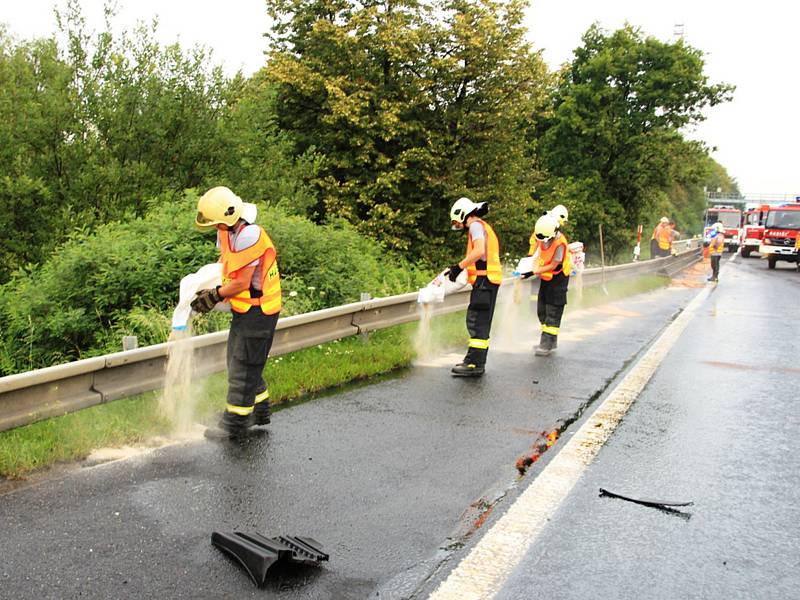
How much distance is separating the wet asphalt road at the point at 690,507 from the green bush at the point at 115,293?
457cm

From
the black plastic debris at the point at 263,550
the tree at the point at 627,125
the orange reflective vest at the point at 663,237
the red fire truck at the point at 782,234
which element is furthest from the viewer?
the tree at the point at 627,125

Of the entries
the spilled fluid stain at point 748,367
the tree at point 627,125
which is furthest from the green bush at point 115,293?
the tree at point 627,125

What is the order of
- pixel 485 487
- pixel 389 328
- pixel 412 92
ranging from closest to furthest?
pixel 485 487
pixel 389 328
pixel 412 92

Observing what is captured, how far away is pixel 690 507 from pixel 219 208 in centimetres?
337

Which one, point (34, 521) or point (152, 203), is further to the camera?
point (152, 203)

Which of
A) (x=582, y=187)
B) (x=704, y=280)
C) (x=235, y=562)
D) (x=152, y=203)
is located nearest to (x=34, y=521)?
(x=235, y=562)

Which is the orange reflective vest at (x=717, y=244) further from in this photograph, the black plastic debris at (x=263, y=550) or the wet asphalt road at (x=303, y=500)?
the black plastic debris at (x=263, y=550)

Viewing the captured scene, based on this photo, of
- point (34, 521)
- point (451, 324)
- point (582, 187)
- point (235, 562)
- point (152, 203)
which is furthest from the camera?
point (582, 187)

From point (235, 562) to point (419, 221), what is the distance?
71.6 ft

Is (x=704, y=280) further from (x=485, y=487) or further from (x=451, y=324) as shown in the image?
(x=485, y=487)

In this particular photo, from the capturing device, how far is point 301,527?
3.78 m

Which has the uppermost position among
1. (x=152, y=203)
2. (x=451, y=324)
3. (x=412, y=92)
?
(x=412, y=92)

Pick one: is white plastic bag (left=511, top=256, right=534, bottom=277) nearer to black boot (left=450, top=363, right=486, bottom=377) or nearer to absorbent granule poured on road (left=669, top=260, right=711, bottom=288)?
black boot (left=450, top=363, right=486, bottom=377)

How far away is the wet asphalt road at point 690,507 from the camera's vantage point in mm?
3303
